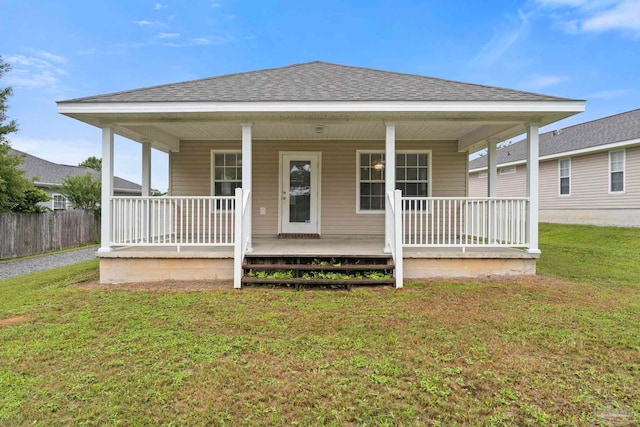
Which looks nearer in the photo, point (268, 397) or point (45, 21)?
point (268, 397)

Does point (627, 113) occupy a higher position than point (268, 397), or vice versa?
point (627, 113)

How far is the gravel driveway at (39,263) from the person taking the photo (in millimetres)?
8289

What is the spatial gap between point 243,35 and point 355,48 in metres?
6.39

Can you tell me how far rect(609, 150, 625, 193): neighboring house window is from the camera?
468 inches

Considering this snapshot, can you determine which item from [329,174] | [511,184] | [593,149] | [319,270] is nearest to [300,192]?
[329,174]

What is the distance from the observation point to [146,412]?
206 cm

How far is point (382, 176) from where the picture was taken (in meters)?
7.83

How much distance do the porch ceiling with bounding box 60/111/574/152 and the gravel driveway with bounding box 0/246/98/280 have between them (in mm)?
4799

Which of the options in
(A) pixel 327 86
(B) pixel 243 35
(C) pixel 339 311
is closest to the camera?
(C) pixel 339 311

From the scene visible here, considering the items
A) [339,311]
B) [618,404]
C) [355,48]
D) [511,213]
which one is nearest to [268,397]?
[339,311]

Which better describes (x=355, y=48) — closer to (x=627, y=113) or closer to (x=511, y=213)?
(x=627, y=113)

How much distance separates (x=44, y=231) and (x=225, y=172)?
329 inches

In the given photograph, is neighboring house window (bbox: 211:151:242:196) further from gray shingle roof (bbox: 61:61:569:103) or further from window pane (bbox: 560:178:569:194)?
window pane (bbox: 560:178:569:194)

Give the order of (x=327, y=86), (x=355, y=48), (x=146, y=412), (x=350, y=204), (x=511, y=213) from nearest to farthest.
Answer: (x=146, y=412) → (x=511, y=213) → (x=327, y=86) → (x=350, y=204) → (x=355, y=48)
